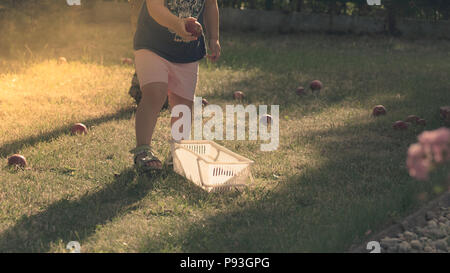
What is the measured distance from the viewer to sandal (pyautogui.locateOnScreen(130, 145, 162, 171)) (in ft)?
14.2

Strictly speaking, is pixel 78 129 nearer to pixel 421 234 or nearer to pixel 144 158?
pixel 144 158

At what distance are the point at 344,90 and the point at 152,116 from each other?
3522 mm

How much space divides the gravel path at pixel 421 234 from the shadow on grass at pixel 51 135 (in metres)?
3.03

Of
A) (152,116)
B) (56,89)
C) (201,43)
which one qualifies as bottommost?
(56,89)

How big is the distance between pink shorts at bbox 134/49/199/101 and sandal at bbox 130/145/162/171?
450 mm

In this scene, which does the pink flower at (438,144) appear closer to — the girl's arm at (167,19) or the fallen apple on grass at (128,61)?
the girl's arm at (167,19)

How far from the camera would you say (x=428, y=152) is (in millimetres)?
1602

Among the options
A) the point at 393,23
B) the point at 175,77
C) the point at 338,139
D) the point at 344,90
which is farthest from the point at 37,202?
the point at 393,23

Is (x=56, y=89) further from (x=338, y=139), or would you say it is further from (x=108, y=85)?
(x=338, y=139)

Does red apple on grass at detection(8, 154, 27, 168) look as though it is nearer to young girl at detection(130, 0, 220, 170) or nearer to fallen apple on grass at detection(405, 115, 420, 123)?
young girl at detection(130, 0, 220, 170)

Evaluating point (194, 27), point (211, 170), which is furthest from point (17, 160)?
point (194, 27)

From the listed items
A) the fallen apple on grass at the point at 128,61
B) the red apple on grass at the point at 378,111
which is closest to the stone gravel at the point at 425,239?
the red apple on grass at the point at 378,111
